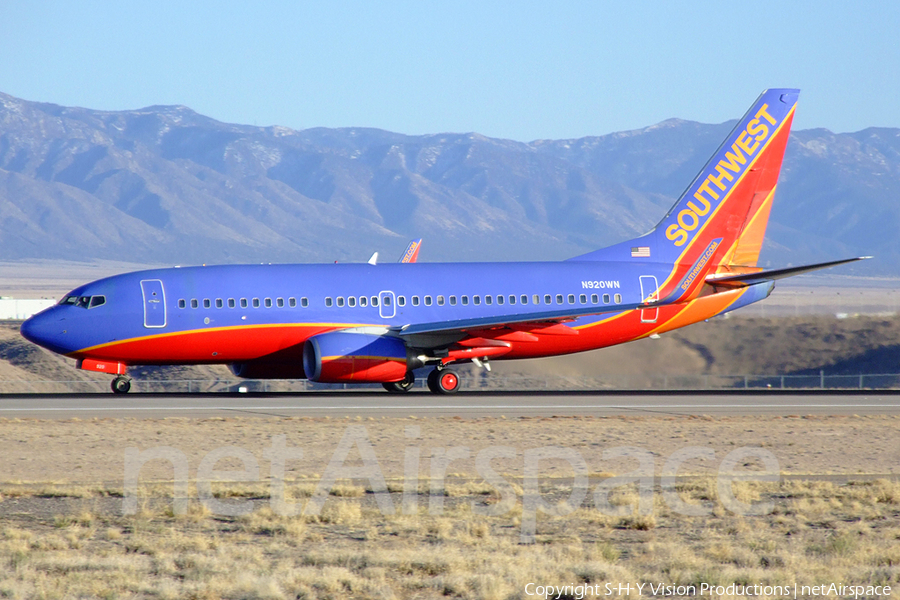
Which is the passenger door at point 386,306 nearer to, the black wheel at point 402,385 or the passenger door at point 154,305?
the black wheel at point 402,385

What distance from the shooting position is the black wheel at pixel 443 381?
3381 centimetres

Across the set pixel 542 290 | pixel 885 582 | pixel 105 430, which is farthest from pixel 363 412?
pixel 885 582

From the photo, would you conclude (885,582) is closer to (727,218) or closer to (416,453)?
(416,453)

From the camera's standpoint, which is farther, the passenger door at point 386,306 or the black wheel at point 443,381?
the black wheel at point 443,381

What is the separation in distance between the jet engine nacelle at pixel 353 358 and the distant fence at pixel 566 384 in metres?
8.18

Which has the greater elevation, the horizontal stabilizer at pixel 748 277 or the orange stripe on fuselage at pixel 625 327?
the horizontal stabilizer at pixel 748 277

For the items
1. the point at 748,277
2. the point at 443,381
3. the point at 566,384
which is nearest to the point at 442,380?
the point at 443,381

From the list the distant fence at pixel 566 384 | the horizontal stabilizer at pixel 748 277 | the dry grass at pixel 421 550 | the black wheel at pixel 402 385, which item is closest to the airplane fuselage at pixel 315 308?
the horizontal stabilizer at pixel 748 277

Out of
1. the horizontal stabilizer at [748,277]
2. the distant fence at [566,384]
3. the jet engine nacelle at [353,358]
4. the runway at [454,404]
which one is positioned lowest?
the runway at [454,404]

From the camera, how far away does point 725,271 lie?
1442 inches

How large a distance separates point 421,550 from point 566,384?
3030cm

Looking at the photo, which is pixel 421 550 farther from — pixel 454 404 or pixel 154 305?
pixel 154 305

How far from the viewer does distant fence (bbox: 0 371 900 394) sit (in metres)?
43.1

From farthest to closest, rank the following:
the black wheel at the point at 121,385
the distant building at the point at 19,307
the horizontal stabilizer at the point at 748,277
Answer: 1. the distant building at the point at 19,307
2. the horizontal stabilizer at the point at 748,277
3. the black wheel at the point at 121,385
